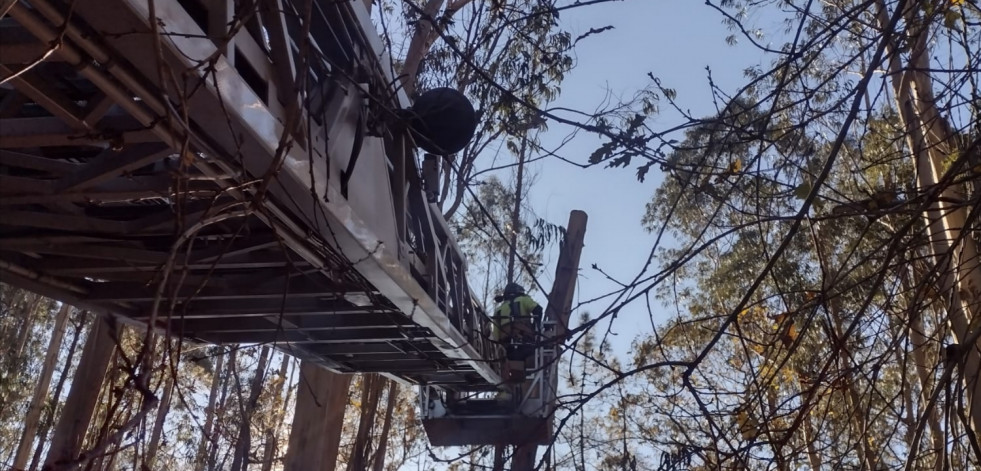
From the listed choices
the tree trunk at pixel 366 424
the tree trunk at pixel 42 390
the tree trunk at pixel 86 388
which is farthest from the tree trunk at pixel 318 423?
the tree trunk at pixel 42 390

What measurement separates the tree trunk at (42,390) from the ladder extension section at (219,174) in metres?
13.4

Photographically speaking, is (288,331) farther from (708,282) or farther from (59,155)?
(708,282)

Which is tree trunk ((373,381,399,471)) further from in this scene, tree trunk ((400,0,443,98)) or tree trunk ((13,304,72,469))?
tree trunk ((13,304,72,469))

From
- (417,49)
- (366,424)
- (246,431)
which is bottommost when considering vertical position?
(246,431)

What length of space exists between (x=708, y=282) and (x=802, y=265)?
271cm

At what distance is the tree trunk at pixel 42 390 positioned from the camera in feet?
54.7

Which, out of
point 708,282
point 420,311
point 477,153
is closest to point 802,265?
point 708,282

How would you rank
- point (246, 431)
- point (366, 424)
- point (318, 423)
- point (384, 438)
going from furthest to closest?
point (384, 438), point (366, 424), point (318, 423), point (246, 431)

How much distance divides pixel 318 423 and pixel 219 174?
5.18m

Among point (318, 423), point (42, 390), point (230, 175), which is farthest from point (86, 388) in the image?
point (42, 390)

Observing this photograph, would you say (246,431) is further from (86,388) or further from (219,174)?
(86,388)

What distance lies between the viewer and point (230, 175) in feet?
9.31

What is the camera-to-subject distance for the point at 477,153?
1104 centimetres

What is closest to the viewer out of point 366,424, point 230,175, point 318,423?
point 230,175
